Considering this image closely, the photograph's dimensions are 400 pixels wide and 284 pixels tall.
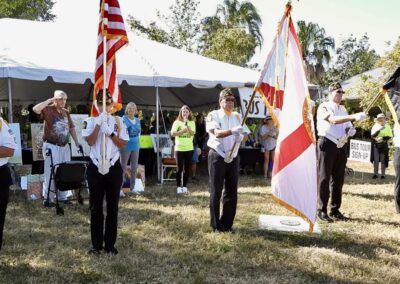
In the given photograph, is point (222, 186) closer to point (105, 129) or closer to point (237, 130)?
point (237, 130)

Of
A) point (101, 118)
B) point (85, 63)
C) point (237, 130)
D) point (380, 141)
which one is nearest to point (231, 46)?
point (380, 141)

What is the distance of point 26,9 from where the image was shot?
1609 inches

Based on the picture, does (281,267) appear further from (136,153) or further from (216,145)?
(136,153)

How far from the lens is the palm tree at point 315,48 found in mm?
36312

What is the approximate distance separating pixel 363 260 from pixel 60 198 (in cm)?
517

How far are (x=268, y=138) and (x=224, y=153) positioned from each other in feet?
21.3

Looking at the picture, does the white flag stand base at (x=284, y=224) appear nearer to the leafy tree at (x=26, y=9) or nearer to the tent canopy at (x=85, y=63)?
the tent canopy at (x=85, y=63)

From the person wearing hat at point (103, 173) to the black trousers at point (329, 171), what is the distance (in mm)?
3215

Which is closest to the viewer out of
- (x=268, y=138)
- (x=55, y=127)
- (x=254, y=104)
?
(x=55, y=127)

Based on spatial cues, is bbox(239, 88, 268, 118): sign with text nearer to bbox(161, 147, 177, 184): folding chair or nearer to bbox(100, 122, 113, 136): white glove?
bbox(161, 147, 177, 184): folding chair

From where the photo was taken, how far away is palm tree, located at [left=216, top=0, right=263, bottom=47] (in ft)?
109

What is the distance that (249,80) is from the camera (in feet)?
40.2

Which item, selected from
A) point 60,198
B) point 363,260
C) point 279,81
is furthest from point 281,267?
point 60,198

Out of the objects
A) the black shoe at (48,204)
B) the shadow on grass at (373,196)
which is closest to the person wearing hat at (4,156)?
the black shoe at (48,204)
